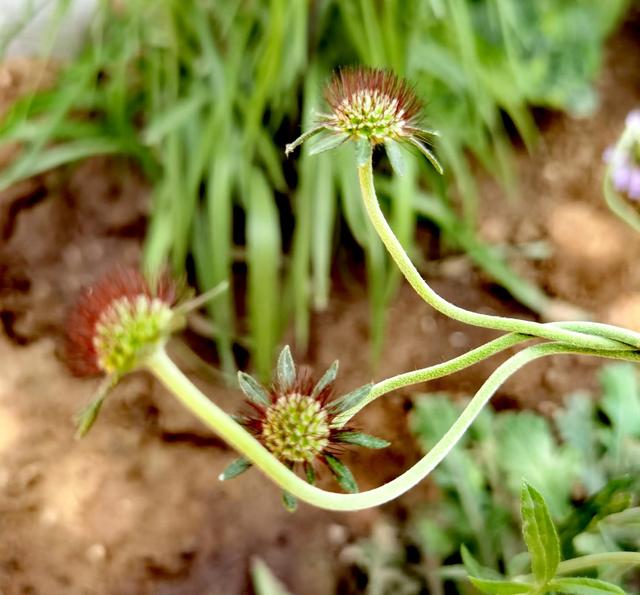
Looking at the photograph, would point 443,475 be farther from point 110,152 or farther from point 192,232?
point 110,152

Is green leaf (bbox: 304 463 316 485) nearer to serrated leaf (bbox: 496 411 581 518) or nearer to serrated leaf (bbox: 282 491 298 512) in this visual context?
serrated leaf (bbox: 282 491 298 512)

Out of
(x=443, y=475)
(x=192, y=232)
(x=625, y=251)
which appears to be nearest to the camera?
(x=443, y=475)

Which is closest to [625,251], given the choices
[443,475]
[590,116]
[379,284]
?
[590,116]

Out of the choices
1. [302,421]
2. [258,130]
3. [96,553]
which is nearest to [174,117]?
[258,130]

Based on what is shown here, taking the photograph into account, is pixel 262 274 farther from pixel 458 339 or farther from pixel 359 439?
pixel 359 439

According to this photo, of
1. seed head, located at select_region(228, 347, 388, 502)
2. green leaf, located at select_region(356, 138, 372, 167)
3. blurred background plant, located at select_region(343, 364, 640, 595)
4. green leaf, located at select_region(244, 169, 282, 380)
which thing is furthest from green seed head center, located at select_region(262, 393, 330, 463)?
green leaf, located at select_region(244, 169, 282, 380)

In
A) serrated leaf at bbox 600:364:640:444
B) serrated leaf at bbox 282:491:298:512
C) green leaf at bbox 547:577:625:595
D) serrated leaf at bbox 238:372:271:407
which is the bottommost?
serrated leaf at bbox 282:491:298:512

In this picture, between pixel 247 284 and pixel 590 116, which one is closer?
pixel 247 284

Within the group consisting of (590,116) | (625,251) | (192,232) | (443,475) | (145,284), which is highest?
(590,116)
